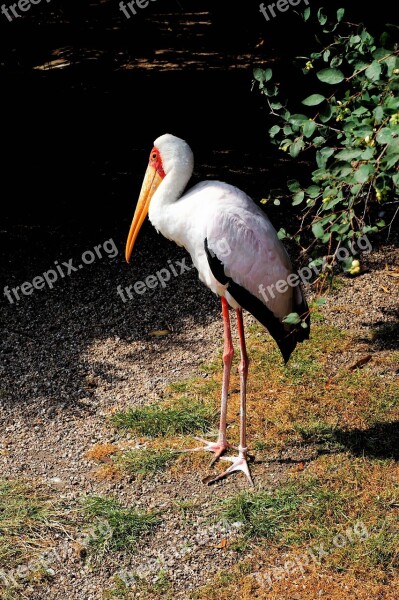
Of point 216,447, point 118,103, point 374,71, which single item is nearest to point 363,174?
point 374,71

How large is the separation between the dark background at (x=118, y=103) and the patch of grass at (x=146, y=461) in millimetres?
2926

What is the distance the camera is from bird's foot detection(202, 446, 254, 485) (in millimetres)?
4508

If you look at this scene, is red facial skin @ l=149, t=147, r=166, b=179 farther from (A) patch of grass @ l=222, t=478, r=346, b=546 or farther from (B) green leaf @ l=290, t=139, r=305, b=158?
(A) patch of grass @ l=222, t=478, r=346, b=546

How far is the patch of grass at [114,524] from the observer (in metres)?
4.00

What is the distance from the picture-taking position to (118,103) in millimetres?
10414

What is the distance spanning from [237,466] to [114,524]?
792mm

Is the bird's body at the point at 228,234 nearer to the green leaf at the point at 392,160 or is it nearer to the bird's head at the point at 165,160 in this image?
the bird's head at the point at 165,160

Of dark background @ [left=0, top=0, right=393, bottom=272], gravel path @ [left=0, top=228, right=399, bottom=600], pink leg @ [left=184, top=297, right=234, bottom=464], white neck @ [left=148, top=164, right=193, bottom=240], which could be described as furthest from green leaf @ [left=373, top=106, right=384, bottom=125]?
dark background @ [left=0, top=0, right=393, bottom=272]

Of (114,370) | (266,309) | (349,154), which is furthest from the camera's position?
(114,370)

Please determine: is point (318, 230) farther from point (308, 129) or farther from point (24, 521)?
point (24, 521)

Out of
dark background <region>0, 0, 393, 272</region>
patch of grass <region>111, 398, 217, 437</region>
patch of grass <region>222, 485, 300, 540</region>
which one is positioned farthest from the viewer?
dark background <region>0, 0, 393, 272</region>

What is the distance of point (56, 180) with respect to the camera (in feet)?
28.2

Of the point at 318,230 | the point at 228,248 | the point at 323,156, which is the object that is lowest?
the point at 228,248

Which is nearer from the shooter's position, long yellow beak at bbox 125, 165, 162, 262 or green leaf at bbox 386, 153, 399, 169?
green leaf at bbox 386, 153, 399, 169
